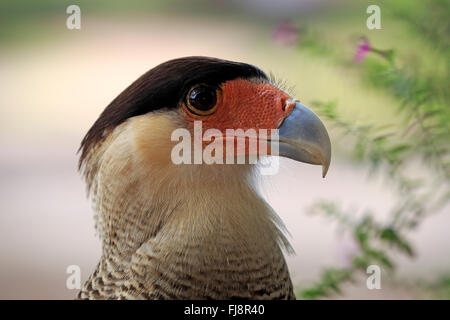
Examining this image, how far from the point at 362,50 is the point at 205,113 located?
44 centimetres

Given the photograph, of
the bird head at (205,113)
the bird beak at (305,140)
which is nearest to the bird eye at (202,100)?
the bird head at (205,113)

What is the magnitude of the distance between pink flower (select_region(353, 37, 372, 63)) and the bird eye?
0.40 meters

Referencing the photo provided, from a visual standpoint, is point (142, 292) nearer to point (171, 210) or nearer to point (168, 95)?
point (171, 210)

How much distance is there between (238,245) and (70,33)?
125 centimetres

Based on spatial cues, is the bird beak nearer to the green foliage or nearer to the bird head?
the bird head

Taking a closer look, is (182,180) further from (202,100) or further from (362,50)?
(362,50)

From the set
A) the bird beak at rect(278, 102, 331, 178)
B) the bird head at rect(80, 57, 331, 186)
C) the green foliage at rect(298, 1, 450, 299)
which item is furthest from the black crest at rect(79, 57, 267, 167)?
the green foliage at rect(298, 1, 450, 299)

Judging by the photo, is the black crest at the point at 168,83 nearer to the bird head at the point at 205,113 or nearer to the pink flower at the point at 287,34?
the bird head at the point at 205,113

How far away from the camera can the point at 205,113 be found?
109 centimetres

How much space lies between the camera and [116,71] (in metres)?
2.43

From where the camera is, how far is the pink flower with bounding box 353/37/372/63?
48.7 inches

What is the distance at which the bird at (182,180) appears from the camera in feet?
3.50
